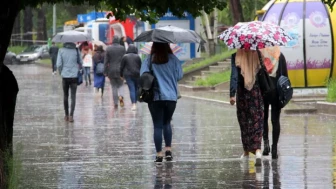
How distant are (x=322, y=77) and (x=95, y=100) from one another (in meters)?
6.49

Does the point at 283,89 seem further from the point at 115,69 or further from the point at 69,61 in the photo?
the point at 115,69

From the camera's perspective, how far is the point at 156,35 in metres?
12.7

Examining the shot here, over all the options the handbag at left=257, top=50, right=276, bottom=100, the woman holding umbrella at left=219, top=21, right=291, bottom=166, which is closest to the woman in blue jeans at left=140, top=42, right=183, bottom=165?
the woman holding umbrella at left=219, top=21, right=291, bottom=166

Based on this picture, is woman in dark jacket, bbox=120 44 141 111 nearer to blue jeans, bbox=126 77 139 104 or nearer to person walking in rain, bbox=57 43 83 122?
blue jeans, bbox=126 77 139 104

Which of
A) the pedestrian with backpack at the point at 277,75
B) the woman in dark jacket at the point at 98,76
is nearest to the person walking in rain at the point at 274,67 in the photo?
the pedestrian with backpack at the point at 277,75

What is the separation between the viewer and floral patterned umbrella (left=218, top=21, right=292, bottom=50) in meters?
12.0

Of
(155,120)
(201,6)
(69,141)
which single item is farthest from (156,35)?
(69,141)

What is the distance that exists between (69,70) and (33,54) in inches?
2002

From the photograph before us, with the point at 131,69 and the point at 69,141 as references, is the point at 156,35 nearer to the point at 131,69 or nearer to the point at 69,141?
the point at 69,141

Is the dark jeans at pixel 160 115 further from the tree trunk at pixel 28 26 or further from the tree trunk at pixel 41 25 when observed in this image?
the tree trunk at pixel 28 26

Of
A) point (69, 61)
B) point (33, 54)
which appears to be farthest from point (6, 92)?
point (33, 54)

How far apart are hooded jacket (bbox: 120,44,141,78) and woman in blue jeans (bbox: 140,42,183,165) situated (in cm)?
986

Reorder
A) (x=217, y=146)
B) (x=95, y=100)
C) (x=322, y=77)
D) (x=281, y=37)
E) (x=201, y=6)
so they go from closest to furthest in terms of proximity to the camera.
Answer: (x=201, y=6), (x=281, y=37), (x=217, y=146), (x=322, y=77), (x=95, y=100)

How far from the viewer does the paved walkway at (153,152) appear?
1101 cm
